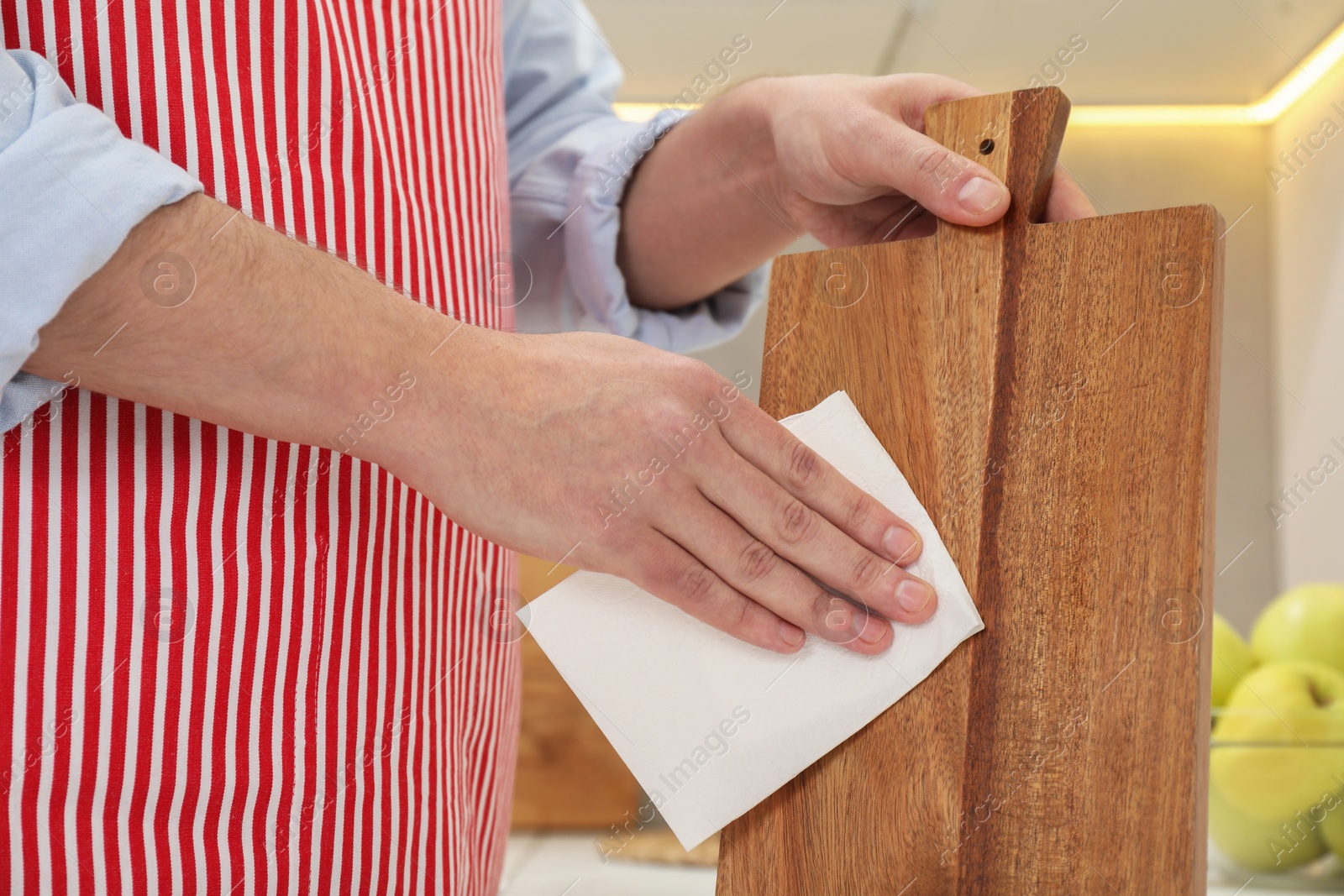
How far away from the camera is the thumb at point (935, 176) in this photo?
36 centimetres

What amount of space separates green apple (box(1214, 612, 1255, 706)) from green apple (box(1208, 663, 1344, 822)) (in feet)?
0.16

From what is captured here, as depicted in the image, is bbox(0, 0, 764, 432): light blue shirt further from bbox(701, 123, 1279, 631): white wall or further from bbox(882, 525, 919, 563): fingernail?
bbox(701, 123, 1279, 631): white wall

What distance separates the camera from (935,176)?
37 cm

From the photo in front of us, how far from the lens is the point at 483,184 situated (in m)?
0.47

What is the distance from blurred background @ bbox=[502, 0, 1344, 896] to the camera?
102 cm

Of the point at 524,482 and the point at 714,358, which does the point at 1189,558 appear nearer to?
the point at 524,482

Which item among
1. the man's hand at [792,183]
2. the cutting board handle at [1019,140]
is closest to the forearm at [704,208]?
the man's hand at [792,183]

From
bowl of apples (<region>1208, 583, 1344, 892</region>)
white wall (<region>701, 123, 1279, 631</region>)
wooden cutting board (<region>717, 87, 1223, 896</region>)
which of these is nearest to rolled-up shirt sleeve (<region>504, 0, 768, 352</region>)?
wooden cutting board (<region>717, 87, 1223, 896</region>)

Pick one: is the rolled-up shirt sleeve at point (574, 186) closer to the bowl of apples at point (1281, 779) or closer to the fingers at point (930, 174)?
the fingers at point (930, 174)

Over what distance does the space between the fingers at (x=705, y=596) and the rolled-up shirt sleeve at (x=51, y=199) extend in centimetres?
18

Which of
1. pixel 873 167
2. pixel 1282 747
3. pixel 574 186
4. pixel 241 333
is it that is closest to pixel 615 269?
pixel 574 186

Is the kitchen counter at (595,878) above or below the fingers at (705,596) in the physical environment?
below

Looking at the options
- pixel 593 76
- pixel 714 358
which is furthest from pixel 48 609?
pixel 714 358

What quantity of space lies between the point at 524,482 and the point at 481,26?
0.28 m
